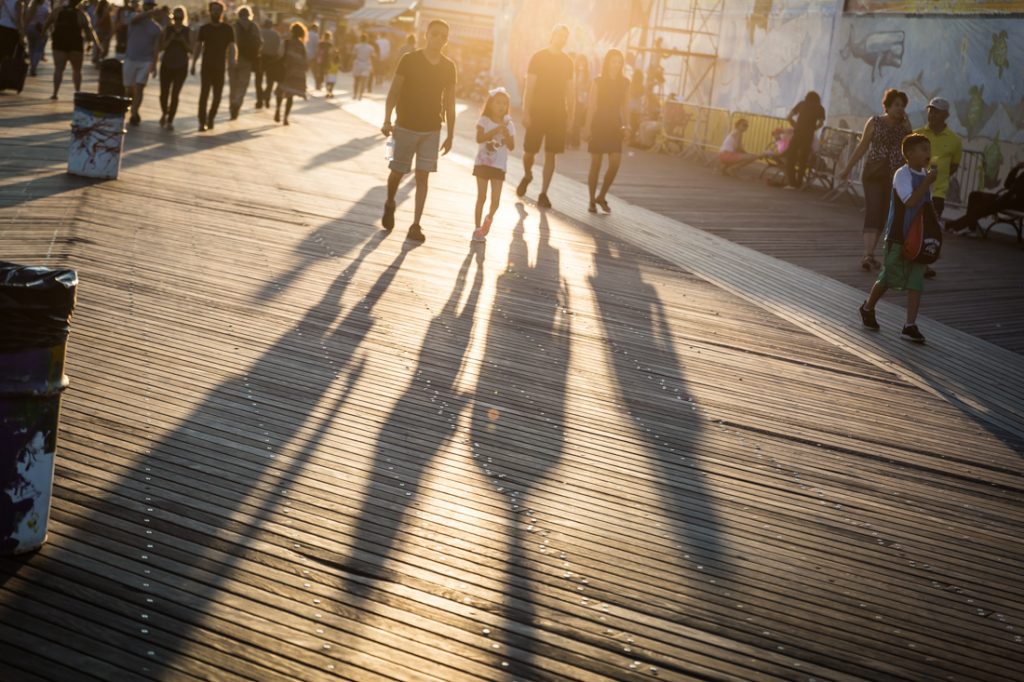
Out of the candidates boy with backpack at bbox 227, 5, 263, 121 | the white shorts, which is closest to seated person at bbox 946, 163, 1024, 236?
the white shorts

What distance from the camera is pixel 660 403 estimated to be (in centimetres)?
654

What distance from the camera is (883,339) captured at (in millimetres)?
8859

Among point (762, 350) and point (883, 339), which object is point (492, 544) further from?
point (883, 339)

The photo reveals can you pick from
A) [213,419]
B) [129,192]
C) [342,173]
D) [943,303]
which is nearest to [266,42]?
[342,173]

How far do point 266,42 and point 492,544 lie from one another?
19.5 metres

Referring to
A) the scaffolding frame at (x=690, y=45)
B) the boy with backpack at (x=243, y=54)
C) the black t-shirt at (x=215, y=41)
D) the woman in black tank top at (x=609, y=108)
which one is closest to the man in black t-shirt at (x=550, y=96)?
the woman in black tank top at (x=609, y=108)

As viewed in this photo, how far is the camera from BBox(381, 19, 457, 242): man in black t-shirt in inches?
396

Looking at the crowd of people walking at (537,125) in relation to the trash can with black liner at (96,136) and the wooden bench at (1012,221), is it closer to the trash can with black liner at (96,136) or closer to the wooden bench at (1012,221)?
the wooden bench at (1012,221)

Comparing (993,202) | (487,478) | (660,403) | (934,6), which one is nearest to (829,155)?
(934,6)

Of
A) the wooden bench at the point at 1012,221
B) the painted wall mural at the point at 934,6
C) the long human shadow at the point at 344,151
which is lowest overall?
the long human shadow at the point at 344,151

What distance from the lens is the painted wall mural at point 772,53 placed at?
21984 millimetres

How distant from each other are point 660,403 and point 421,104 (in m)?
4.58

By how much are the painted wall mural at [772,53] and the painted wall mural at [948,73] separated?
48 cm

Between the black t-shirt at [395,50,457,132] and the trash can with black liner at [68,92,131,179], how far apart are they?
Answer: 10.5ft
